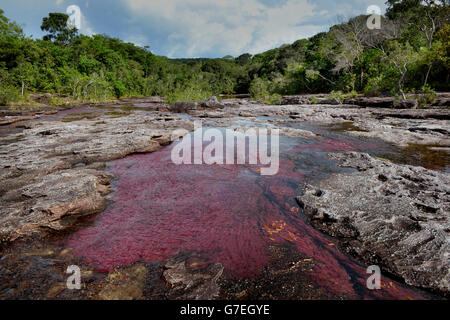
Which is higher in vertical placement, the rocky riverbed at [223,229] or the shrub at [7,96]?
the shrub at [7,96]

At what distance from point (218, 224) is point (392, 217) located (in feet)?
9.07

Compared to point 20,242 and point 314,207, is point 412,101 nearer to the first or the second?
point 314,207

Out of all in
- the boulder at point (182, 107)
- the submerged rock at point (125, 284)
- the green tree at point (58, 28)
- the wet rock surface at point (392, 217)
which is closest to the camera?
the submerged rock at point (125, 284)

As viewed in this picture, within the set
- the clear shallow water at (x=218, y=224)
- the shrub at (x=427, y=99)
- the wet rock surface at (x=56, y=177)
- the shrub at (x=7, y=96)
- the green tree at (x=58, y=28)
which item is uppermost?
the green tree at (x=58, y=28)

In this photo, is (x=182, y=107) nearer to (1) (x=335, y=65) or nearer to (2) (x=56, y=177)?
(2) (x=56, y=177)

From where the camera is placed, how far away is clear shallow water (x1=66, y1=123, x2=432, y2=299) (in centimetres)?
280

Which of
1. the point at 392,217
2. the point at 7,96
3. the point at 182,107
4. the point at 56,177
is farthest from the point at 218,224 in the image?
the point at 7,96

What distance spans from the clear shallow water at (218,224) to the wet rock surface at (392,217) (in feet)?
0.86

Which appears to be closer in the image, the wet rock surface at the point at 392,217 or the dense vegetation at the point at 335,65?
the wet rock surface at the point at 392,217

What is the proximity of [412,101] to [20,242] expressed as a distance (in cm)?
2286

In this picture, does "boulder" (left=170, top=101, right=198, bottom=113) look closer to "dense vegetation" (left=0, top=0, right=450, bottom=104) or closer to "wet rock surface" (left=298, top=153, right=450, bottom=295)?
"dense vegetation" (left=0, top=0, right=450, bottom=104)

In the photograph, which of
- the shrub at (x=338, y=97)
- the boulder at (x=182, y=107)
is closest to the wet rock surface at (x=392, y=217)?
the boulder at (x=182, y=107)

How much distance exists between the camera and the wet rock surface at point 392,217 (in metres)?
2.65

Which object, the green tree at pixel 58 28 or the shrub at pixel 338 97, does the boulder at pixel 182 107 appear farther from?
the green tree at pixel 58 28
